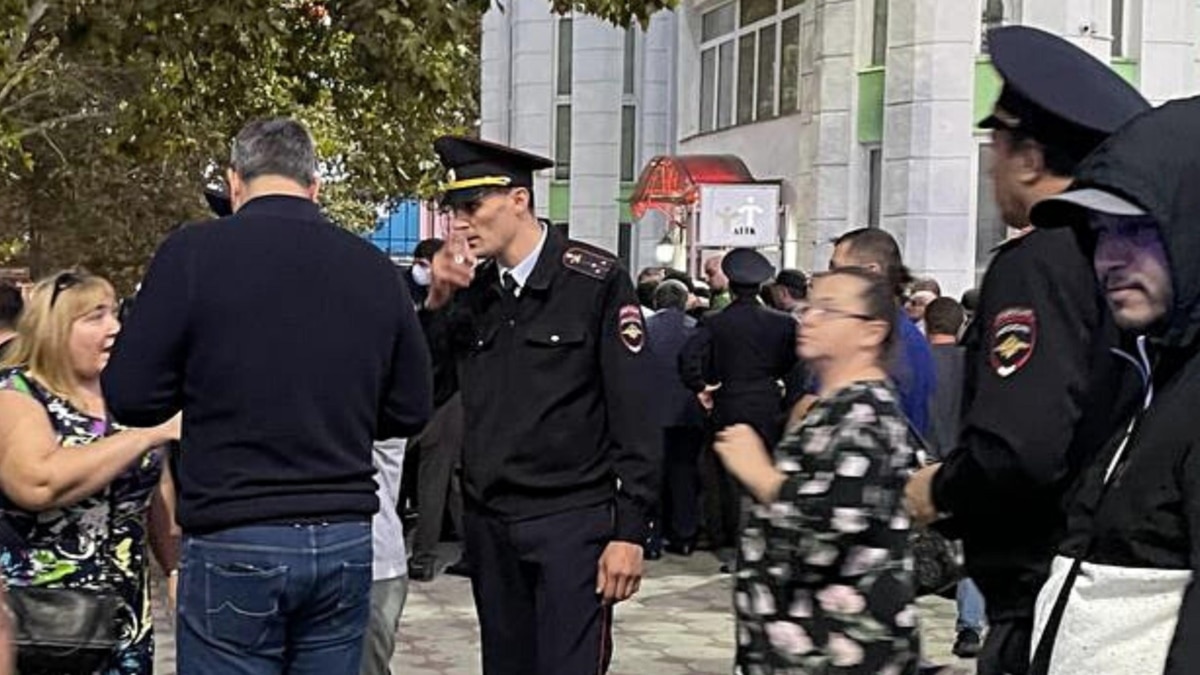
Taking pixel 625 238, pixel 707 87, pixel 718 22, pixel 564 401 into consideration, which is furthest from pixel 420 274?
pixel 625 238

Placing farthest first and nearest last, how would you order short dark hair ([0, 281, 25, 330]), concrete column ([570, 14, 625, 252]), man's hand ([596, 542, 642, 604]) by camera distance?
concrete column ([570, 14, 625, 252])
short dark hair ([0, 281, 25, 330])
man's hand ([596, 542, 642, 604])

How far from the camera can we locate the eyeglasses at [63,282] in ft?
15.9

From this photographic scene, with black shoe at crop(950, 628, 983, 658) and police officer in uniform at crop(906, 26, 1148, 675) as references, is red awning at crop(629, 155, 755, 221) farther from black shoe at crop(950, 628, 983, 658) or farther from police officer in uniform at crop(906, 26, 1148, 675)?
police officer in uniform at crop(906, 26, 1148, 675)

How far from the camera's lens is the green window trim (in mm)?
26969

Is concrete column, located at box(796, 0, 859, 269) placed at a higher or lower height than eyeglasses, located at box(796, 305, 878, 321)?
higher

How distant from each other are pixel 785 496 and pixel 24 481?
1863 millimetres

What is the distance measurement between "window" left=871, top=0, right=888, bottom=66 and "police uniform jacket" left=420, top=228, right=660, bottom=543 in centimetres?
2233

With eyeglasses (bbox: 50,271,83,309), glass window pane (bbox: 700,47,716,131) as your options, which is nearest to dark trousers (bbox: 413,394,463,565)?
eyeglasses (bbox: 50,271,83,309)

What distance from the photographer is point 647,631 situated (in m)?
9.88

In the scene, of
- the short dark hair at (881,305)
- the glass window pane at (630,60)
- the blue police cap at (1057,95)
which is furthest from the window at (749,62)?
the blue police cap at (1057,95)

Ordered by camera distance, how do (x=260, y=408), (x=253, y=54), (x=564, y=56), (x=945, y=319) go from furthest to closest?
(x=564, y=56) < (x=253, y=54) < (x=945, y=319) < (x=260, y=408)

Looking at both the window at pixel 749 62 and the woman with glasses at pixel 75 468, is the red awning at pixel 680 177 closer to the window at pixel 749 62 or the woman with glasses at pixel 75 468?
the window at pixel 749 62

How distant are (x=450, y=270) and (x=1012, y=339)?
2.40m

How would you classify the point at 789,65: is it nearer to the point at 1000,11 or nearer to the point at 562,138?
the point at 1000,11
